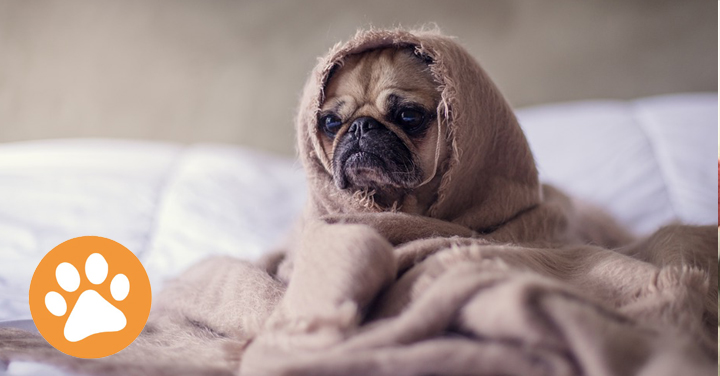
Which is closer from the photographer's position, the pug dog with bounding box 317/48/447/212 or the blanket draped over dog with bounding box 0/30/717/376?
the blanket draped over dog with bounding box 0/30/717/376

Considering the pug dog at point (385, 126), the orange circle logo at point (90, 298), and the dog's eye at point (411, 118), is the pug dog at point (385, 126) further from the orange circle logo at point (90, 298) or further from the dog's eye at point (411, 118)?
the orange circle logo at point (90, 298)

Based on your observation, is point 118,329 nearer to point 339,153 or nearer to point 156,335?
point 156,335

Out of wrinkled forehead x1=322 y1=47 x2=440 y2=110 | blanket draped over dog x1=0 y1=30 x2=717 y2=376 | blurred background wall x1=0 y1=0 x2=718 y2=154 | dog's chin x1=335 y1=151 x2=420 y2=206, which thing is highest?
blurred background wall x1=0 y1=0 x2=718 y2=154

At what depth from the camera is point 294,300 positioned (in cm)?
63

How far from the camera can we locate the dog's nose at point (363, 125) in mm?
1000

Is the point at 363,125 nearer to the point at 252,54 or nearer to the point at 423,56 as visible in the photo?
the point at 423,56

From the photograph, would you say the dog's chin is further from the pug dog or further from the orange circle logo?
the orange circle logo

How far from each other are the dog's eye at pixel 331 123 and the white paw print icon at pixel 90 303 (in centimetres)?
47

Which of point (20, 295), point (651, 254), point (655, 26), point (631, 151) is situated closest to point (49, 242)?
point (20, 295)

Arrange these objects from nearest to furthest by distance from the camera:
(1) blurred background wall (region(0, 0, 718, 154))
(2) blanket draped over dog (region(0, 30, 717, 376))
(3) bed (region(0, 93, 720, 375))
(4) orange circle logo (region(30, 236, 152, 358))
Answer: (2) blanket draped over dog (region(0, 30, 717, 376)), (4) orange circle logo (region(30, 236, 152, 358)), (3) bed (region(0, 93, 720, 375)), (1) blurred background wall (region(0, 0, 718, 154))

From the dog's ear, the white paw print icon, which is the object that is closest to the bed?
the white paw print icon

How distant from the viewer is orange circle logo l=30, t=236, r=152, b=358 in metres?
0.77

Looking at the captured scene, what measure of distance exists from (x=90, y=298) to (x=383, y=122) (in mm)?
588

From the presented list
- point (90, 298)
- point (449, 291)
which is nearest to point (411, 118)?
point (449, 291)
